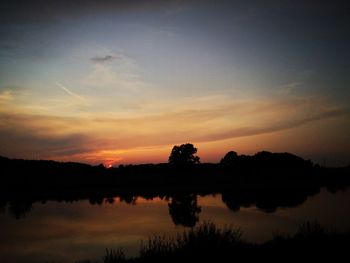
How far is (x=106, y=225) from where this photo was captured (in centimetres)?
2423

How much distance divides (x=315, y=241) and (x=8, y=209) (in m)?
29.7

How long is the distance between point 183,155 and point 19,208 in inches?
1870

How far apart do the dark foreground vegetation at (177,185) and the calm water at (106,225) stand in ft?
5.15

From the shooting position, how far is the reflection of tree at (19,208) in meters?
30.0

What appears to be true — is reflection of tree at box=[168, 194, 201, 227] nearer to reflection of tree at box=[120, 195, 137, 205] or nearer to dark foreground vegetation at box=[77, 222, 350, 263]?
reflection of tree at box=[120, 195, 137, 205]

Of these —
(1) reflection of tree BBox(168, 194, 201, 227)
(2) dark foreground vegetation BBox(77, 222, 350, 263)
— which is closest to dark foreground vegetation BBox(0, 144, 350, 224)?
(1) reflection of tree BBox(168, 194, 201, 227)

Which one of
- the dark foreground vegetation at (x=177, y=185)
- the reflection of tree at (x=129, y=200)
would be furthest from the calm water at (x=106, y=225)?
the reflection of tree at (x=129, y=200)

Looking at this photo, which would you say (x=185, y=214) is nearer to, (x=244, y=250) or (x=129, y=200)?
(x=129, y=200)

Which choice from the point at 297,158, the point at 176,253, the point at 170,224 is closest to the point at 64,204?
the point at 170,224

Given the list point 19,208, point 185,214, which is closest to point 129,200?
point 19,208

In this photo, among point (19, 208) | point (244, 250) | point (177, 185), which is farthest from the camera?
point (177, 185)

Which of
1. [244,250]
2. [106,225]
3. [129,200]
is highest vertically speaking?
[244,250]

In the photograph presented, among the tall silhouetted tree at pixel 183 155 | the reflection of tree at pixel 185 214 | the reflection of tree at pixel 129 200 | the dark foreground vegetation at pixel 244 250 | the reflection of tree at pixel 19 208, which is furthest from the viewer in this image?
the tall silhouetted tree at pixel 183 155

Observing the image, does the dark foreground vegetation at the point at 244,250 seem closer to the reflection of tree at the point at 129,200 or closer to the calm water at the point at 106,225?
the calm water at the point at 106,225
